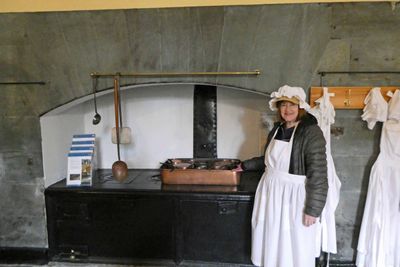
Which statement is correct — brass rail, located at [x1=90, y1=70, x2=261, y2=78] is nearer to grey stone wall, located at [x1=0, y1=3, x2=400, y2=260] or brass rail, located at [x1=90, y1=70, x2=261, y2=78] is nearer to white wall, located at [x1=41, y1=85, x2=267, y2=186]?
grey stone wall, located at [x1=0, y1=3, x2=400, y2=260]

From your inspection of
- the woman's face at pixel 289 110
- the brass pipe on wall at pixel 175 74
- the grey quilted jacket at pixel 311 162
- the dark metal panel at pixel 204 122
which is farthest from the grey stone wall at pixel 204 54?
the dark metal panel at pixel 204 122

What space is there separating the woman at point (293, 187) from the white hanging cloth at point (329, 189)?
0.39 feet

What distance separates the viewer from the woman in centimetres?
163

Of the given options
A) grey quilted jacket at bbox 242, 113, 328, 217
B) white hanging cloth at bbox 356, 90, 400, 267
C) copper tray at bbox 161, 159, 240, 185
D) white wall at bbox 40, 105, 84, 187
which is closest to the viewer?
grey quilted jacket at bbox 242, 113, 328, 217

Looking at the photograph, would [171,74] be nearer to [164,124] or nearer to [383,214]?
[164,124]

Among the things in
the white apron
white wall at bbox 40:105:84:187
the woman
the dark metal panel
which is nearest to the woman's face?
the woman

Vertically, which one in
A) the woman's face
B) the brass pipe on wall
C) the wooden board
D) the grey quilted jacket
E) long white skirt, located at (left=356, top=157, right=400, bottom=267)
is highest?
the brass pipe on wall

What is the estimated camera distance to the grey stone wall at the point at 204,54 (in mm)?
1842

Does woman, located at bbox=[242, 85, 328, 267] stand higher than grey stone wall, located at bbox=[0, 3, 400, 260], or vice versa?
grey stone wall, located at bbox=[0, 3, 400, 260]

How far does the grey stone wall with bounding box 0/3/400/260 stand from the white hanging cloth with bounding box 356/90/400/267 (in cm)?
8

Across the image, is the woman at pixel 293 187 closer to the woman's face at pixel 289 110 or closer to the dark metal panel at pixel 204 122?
the woman's face at pixel 289 110

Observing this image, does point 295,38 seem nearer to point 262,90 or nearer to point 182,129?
point 262,90

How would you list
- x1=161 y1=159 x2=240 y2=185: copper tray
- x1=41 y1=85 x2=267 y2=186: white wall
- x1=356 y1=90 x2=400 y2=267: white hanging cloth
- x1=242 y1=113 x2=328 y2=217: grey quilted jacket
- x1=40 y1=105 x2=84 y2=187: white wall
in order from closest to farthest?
x1=242 y1=113 x2=328 y2=217: grey quilted jacket < x1=356 y1=90 x2=400 y2=267: white hanging cloth < x1=161 y1=159 x2=240 y2=185: copper tray < x1=40 y1=105 x2=84 y2=187: white wall < x1=41 y1=85 x2=267 y2=186: white wall

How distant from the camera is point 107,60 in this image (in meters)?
2.00
